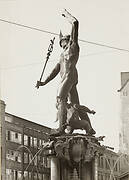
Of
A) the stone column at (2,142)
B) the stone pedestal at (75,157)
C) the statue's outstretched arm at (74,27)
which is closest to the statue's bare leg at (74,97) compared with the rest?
the stone pedestal at (75,157)

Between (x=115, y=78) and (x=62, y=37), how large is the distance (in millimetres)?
379

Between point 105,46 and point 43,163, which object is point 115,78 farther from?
point 43,163

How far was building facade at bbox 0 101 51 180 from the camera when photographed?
2.90m

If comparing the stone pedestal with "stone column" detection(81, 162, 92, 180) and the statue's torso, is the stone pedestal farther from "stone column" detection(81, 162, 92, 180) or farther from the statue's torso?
the statue's torso

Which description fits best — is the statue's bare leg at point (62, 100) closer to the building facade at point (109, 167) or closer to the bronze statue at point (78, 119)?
the bronze statue at point (78, 119)

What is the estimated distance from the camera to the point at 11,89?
119 inches

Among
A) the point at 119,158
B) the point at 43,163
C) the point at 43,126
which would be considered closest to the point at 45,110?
the point at 43,126

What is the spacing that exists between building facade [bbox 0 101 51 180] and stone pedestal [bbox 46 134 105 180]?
0.20ft

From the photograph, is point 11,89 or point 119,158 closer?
point 119,158

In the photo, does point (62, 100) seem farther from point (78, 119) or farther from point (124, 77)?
point (124, 77)

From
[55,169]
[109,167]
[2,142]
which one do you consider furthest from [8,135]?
[109,167]

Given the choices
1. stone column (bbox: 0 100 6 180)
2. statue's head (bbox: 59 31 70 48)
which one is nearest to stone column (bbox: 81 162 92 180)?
stone column (bbox: 0 100 6 180)

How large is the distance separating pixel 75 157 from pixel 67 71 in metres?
0.48

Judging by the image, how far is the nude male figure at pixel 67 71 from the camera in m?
2.92
